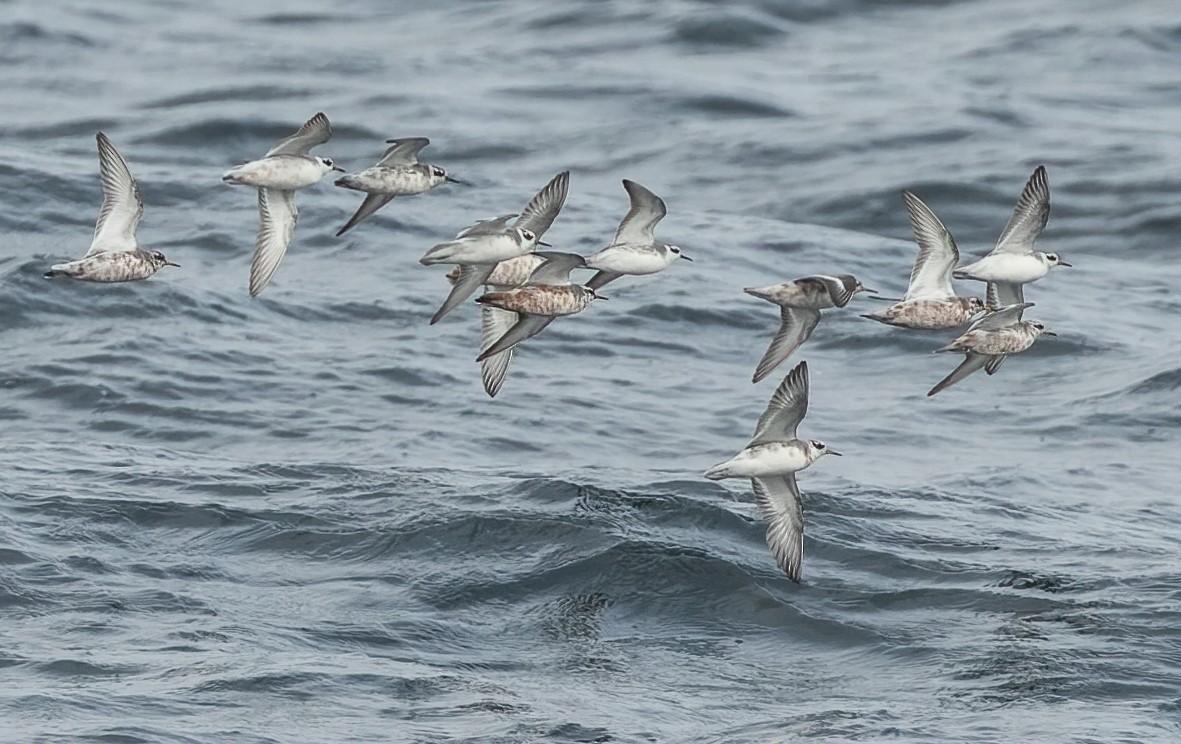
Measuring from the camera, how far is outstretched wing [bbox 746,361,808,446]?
19.0 meters

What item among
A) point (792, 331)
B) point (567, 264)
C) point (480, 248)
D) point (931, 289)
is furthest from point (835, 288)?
point (480, 248)

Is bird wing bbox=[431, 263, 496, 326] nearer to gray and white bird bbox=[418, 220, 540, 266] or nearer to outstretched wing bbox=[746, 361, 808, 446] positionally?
gray and white bird bbox=[418, 220, 540, 266]

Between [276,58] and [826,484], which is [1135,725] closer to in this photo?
[826,484]

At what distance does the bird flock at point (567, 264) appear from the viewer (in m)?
18.3

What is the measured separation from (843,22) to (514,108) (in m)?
11.9

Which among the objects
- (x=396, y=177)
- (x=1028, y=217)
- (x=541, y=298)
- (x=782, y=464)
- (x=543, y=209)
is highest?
(x=396, y=177)

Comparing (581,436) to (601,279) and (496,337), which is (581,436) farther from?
(601,279)

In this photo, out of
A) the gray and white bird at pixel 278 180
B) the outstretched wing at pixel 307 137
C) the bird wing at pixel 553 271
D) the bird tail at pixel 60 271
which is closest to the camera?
the bird tail at pixel 60 271

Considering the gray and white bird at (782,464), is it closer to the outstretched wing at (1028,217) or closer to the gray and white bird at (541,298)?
A: the gray and white bird at (541,298)

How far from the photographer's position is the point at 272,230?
19.0 metres

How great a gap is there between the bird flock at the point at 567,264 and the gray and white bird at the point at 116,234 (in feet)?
0.04

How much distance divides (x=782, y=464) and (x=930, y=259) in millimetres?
2359

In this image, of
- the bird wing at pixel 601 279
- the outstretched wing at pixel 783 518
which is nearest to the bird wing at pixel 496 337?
the bird wing at pixel 601 279

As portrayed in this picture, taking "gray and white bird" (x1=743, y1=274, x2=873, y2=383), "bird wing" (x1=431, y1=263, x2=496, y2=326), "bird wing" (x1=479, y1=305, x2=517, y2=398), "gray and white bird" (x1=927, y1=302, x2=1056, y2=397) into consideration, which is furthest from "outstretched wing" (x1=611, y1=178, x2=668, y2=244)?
"gray and white bird" (x1=927, y1=302, x2=1056, y2=397)
